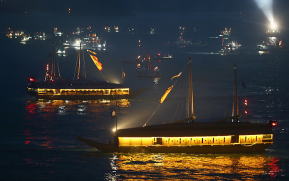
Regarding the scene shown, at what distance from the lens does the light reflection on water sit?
47.2 metres

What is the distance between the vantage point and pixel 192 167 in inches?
1929

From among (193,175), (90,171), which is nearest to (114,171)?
(90,171)

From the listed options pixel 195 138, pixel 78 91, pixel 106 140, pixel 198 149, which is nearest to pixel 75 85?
pixel 78 91

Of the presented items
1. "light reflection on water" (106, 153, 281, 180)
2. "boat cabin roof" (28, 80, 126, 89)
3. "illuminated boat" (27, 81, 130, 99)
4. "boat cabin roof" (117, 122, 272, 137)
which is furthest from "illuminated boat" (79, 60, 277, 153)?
"boat cabin roof" (28, 80, 126, 89)

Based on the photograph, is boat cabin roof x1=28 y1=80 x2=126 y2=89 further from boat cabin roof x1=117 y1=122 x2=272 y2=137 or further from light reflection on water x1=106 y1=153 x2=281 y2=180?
boat cabin roof x1=117 y1=122 x2=272 y2=137

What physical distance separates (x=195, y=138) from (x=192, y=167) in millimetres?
3445

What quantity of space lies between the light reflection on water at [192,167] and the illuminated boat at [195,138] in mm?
641

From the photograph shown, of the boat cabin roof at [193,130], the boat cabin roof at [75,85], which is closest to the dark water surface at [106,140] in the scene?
the boat cabin roof at [193,130]

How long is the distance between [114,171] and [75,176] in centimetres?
311

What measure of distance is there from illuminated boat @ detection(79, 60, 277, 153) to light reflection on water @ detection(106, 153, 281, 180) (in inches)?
25.2

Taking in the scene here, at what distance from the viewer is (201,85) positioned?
427ft

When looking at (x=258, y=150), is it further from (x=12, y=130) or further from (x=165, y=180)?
(x=12, y=130)

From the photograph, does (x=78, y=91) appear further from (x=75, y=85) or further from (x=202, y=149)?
(x=202, y=149)

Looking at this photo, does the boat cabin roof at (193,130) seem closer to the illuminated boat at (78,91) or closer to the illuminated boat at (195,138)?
the illuminated boat at (195,138)
